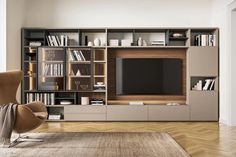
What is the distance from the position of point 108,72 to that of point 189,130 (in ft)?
7.77

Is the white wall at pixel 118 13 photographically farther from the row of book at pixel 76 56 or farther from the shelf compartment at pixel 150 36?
the row of book at pixel 76 56

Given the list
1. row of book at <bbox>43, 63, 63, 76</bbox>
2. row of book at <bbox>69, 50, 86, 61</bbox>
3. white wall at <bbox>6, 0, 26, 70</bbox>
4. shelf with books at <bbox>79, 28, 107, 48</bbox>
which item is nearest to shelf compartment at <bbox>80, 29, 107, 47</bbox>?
shelf with books at <bbox>79, 28, 107, 48</bbox>

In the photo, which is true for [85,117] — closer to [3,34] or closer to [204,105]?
[3,34]

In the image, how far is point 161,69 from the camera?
23.8ft

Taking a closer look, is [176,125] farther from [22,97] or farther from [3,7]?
[3,7]

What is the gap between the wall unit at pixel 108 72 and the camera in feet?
22.9

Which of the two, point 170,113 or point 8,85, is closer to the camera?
point 8,85

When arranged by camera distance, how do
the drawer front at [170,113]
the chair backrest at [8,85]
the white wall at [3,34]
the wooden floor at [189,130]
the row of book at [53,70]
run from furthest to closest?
the row of book at [53,70] < the drawer front at [170,113] < the white wall at [3,34] < the chair backrest at [8,85] < the wooden floor at [189,130]

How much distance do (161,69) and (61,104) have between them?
88.3 inches

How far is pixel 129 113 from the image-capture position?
275 inches

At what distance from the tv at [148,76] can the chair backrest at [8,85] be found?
2.81 meters

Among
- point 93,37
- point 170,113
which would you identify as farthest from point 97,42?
point 170,113

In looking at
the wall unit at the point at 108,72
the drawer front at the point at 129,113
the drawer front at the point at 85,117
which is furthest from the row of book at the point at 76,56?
the drawer front at the point at 129,113

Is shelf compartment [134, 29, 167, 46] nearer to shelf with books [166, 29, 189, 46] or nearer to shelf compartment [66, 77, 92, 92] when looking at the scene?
shelf with books [166, 29, 189, 46]
